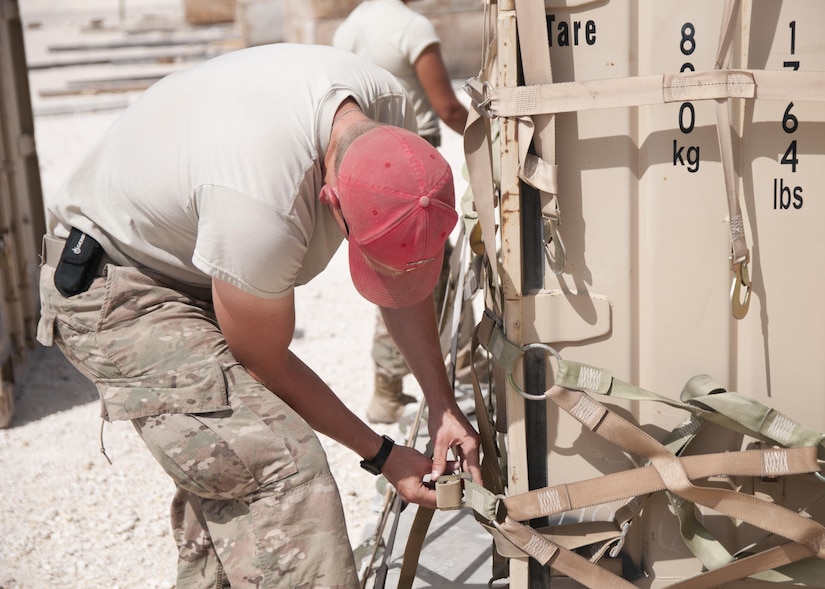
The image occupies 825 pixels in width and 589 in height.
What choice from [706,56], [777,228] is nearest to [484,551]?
[777,228]

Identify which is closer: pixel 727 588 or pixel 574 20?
pixel 574 20

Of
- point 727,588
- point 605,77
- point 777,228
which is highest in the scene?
point 605,77

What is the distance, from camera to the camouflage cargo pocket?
2281 mm

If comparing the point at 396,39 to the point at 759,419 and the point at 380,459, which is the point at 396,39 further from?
the point at 759,419

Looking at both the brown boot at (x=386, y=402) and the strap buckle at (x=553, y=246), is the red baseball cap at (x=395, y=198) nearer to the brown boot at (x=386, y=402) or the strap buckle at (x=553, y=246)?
the strap buckle at (x=553, y=246)

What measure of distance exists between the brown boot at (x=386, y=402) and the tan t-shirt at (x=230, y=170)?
77.3 inches

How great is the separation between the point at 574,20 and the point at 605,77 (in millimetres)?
131

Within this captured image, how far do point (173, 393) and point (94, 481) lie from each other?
186 cm

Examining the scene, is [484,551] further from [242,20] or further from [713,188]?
[242,20]

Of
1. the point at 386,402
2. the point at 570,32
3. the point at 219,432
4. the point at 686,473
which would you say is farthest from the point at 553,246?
the point at 386,402

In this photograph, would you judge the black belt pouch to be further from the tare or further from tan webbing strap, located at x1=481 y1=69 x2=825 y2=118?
the tare

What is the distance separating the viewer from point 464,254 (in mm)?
2869

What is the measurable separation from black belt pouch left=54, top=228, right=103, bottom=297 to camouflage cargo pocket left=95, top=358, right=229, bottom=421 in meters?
0.28

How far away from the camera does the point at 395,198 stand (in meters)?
2.02
